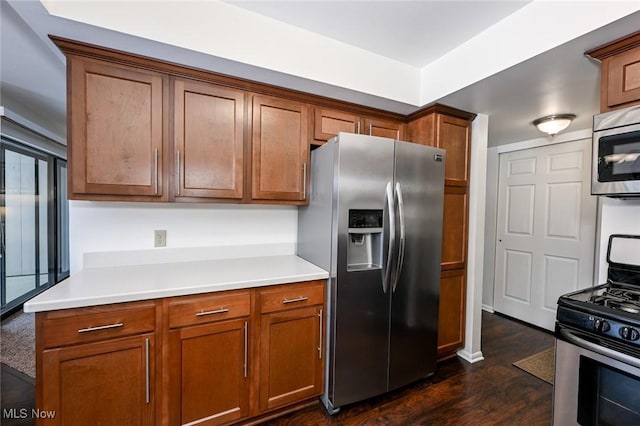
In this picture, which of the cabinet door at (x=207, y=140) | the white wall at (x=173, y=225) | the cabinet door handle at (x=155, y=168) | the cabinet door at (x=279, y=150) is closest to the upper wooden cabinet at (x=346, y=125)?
the cabinet door at (x=279, y=150)

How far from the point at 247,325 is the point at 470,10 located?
7.59 feet

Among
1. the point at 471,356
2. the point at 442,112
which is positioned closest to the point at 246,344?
the point at 471,356

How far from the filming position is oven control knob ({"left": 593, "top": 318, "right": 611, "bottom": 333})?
117 cm

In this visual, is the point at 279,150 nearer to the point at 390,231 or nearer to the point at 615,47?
the point at 390,231

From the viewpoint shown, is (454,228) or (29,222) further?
(29,222)

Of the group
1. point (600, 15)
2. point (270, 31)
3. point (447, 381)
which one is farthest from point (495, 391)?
point (270, 31)

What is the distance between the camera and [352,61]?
2.03 metres

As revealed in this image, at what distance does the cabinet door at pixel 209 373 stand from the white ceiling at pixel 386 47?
1616 mm

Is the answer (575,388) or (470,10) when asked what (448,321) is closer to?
(575,388)

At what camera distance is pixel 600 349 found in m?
1.19

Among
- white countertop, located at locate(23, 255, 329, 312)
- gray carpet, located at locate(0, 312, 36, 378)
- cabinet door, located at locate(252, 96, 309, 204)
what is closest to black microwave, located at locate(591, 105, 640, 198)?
white countertop, located at locate(23, 255, 329, 312)

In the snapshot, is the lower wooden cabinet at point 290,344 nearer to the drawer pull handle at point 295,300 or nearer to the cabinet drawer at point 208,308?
the drawer pull handle at point 295,300

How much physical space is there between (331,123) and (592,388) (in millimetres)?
2172

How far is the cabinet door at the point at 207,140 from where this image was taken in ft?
5.79
